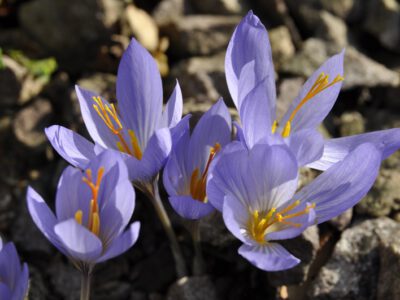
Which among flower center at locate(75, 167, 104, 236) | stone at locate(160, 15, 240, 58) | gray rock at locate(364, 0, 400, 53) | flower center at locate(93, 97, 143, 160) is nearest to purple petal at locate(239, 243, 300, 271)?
flower center at locate(75, 167, 104, 236)

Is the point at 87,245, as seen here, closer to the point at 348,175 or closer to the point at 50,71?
the point at 348,175

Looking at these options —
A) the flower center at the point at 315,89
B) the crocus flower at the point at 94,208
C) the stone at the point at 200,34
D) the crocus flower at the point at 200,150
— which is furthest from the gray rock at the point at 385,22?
the crocus flower at the point at 94,208

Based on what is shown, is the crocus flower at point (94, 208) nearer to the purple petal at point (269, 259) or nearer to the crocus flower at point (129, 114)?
the crocus flower at point (129, 114)

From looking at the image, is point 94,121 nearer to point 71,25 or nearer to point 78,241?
point 78,241

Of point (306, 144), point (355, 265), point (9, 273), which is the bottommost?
point (355, 265)

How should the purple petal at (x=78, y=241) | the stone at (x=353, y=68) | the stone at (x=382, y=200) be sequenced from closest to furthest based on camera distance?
the purple petal at (x=78, y=241) → the stone at (x=382, y=200) → the stone at (x=353, y=68)

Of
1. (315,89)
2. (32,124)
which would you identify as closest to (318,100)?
(315,89)
